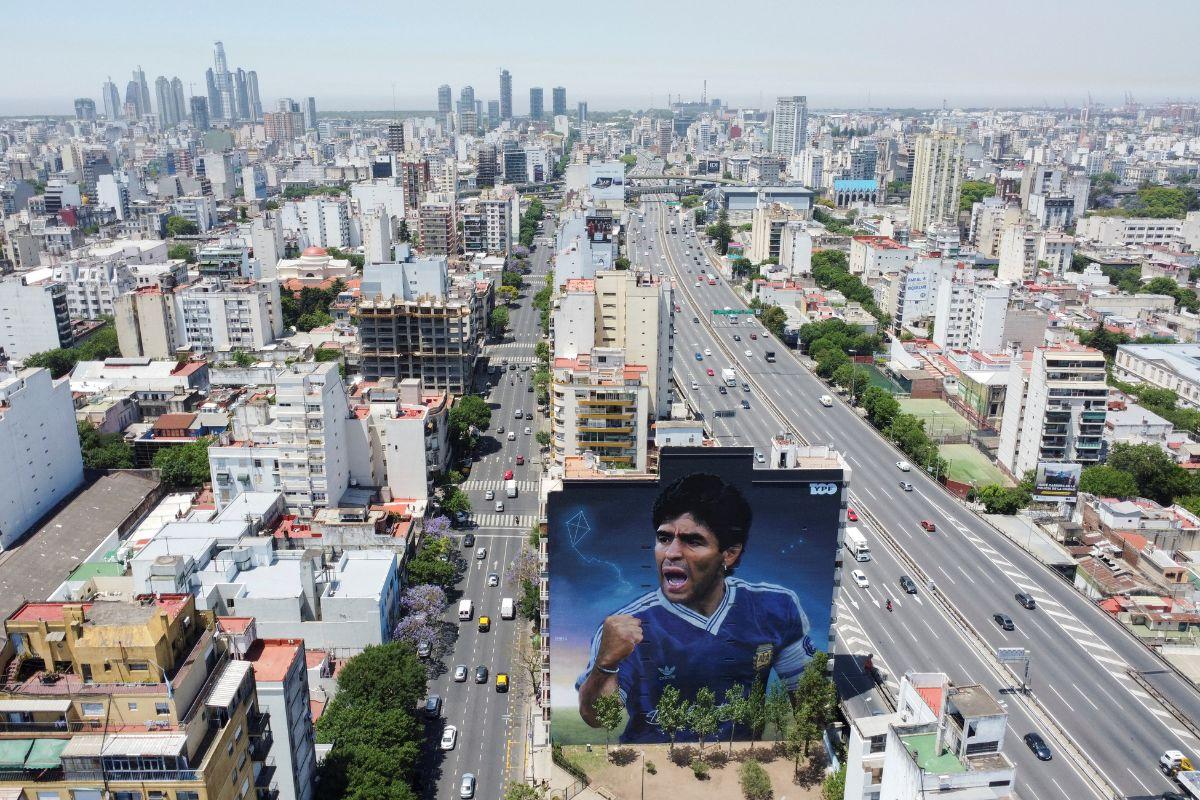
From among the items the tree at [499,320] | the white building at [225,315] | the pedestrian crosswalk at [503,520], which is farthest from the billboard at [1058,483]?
the white building at [225,315]

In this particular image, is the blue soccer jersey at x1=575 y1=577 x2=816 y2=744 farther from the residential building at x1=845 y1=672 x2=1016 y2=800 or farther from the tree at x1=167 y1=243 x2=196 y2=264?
the tree at x1=167 y1=243 x2=196 y2=264

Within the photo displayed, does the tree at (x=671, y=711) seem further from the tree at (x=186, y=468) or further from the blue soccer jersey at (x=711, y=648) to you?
the tree at (x=186, y=468)

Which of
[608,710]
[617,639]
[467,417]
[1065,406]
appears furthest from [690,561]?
[467,417]

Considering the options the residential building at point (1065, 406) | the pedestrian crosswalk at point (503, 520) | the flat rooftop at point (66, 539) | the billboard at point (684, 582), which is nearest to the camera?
the billboard at point (684, 582)

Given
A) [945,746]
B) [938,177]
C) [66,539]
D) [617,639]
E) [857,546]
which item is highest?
[938,177]

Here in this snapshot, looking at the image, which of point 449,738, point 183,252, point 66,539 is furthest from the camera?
point 183,252

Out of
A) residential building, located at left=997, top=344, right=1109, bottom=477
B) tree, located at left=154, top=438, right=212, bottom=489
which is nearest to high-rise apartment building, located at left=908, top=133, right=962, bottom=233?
residential building, located at left=997, top=344, right=1109, bottom=477

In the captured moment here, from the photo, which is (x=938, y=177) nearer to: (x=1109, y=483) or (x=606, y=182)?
(x=606, y=182)

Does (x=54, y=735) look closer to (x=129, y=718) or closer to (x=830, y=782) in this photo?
(x=129, y=718)
